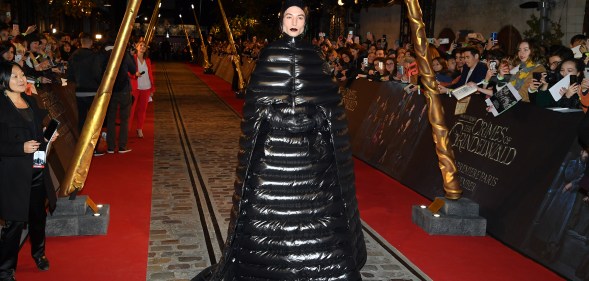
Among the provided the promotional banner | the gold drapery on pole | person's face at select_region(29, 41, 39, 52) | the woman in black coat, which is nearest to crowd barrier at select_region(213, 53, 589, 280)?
the promotional banner

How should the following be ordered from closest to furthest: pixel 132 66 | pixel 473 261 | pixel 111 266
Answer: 1. pixel 111 266
2. pixel 473 261
3. pixel 132 66

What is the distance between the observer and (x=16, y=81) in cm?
533

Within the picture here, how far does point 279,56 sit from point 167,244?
9.34 feet

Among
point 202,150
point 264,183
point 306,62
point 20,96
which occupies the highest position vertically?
point 306,62

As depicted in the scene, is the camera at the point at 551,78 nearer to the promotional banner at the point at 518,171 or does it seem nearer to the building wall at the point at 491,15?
the promotional banner at the point at 518,171

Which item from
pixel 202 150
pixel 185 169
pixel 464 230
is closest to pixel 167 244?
pixel 464 230

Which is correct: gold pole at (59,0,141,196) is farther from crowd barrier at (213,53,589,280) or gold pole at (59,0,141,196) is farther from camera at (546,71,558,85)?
camera at (546,71,558,85)

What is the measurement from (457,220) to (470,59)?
2.78 metres

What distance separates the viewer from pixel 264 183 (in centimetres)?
473

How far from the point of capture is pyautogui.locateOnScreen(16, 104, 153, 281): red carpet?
5754mm

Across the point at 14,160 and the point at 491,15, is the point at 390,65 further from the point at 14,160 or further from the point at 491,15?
the point at 14,160

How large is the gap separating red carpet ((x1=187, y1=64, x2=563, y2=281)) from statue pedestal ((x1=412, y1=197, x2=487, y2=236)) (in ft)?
Result: 0.31

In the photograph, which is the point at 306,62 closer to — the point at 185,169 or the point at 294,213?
the point at 294,213

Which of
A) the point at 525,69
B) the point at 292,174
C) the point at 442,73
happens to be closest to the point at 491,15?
the point at 442,73
